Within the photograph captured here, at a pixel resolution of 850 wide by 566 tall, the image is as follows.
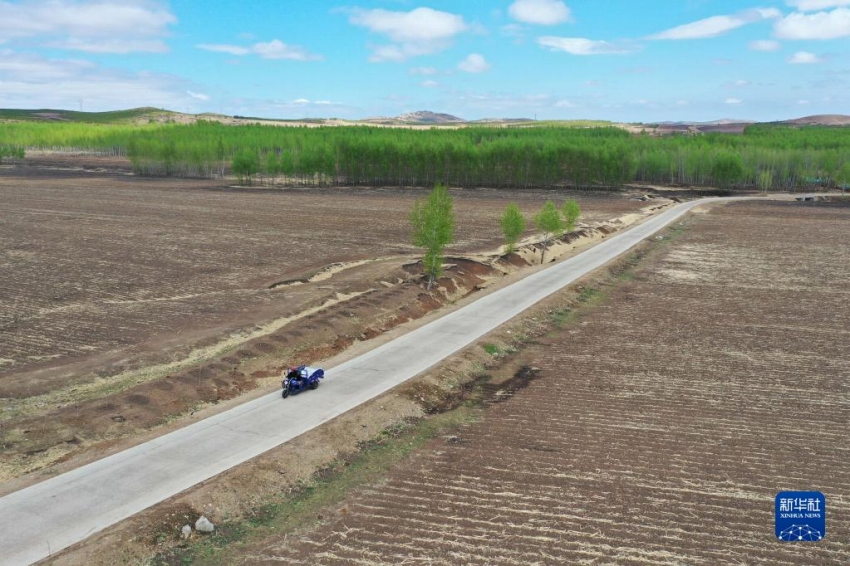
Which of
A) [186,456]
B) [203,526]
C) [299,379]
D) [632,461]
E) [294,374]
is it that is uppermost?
[294,374]

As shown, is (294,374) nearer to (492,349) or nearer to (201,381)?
(201,381)

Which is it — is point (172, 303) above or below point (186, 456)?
above

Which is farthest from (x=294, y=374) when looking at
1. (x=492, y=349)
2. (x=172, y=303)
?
(x=172, y=303)

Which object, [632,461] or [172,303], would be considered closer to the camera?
[632,461]

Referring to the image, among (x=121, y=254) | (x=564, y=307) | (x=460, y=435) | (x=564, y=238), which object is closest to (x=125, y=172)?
(x=121, y=254)

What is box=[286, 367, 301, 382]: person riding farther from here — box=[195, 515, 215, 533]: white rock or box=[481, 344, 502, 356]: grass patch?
box=[481, 344, 502, 356]: grass patch

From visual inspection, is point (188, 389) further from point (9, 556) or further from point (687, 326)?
point (687, 326)

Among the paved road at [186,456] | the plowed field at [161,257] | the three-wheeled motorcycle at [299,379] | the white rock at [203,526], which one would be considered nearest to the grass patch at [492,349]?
the paved road at [186,456]
